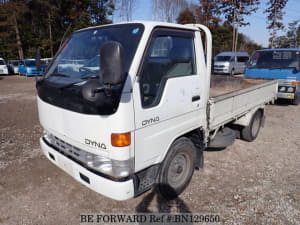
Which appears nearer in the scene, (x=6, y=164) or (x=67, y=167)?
(x=67, y=167)

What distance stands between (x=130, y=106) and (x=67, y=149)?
3.48 ft

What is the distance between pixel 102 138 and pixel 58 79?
100 cm

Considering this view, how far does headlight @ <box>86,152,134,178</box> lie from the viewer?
1.98 m

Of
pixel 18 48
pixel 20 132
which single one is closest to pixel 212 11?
pixel 18 48

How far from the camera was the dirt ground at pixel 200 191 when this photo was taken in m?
2.56

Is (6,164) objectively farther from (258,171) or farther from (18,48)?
(18,48)

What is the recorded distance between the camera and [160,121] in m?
2.22

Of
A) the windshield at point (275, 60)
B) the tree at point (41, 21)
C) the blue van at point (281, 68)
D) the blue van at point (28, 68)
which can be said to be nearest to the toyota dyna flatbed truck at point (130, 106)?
the blue van at point (281, 68)

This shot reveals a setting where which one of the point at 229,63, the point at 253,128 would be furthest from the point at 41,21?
the point at 253,128

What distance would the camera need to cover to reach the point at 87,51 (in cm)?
251

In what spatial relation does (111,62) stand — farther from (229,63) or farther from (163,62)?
(229,63)

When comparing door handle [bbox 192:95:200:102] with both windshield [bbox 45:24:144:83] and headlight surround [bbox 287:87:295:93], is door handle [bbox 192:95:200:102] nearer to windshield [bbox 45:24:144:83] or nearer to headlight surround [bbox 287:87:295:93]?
windshield [bbox 45:24:144:83]

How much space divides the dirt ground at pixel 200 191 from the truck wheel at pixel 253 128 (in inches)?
6.8

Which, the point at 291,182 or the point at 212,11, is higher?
the point at 212,11
